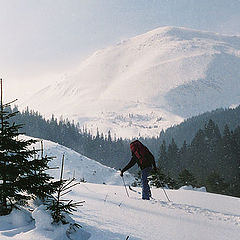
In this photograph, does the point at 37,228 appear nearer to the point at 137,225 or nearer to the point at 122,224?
the point at 122,224

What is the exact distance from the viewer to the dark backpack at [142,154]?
8.25 metres

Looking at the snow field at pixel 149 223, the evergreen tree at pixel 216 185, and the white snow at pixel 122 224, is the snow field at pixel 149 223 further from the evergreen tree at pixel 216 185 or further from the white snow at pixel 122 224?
the evergreen tree at pixel 216 185

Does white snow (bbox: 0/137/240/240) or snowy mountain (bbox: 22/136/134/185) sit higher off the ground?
white snow (bbox: 0/137/240/240)

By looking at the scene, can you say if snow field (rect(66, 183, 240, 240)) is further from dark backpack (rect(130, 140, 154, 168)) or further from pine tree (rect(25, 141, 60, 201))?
dark backpack (rect(130, 140, 154, 168))

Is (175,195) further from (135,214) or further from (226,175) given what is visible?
(226,175)

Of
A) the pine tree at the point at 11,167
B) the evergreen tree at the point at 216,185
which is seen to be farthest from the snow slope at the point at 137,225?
the evergreen tree at the point at 216,185

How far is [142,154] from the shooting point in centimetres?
826

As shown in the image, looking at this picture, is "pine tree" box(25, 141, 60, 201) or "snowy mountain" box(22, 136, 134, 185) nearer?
"pine tree" box(25, 141, 60, 201)

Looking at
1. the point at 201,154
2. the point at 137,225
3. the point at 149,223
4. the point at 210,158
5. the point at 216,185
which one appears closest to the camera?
the point at 137,225

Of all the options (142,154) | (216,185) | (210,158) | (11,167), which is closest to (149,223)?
(11,167)

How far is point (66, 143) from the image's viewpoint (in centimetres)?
12188

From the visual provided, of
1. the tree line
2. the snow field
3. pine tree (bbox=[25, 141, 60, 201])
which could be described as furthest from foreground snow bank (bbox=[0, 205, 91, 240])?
the tree line

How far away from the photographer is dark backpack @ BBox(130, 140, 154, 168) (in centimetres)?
825

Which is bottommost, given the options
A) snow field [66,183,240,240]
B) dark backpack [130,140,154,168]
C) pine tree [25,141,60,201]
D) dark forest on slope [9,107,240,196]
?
dark forest on slope [9,107,240,196]
